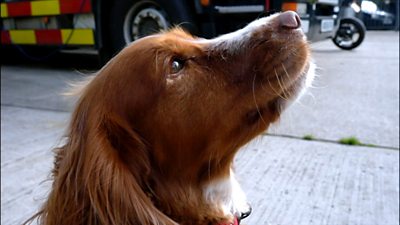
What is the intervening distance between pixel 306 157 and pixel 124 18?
3832 millimetres

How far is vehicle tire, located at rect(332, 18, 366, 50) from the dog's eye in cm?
812

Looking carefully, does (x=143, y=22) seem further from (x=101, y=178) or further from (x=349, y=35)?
(x=349, y=35)

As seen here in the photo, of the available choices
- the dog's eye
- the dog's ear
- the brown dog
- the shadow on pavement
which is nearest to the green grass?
the brown dog

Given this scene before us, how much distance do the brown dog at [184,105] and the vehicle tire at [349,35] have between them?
8038 millimetres

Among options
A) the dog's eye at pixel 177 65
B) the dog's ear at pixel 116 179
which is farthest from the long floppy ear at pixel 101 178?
the dog's eye at pixel 177 65

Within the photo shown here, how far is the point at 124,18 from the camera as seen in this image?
6.71m

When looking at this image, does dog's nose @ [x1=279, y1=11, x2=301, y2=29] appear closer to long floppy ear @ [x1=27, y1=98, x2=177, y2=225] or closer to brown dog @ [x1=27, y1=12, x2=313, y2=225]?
brown dog @ [x1=27, y1=12, x2=313, y2=225]

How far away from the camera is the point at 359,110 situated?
17.3 ft

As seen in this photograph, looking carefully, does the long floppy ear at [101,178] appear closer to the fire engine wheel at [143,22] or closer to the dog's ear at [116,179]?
the dog's ear at [116,179]

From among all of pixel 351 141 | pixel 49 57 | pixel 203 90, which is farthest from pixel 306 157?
pixel 49 57

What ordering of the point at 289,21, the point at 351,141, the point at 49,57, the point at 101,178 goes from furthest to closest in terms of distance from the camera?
the point at 49,57
the point at 351,141
the point at 289,21
the point at 101,178

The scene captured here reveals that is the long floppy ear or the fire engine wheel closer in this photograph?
the long floppy ear

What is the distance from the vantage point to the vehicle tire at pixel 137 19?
6230 mm

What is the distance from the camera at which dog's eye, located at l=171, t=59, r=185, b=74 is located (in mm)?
1898
